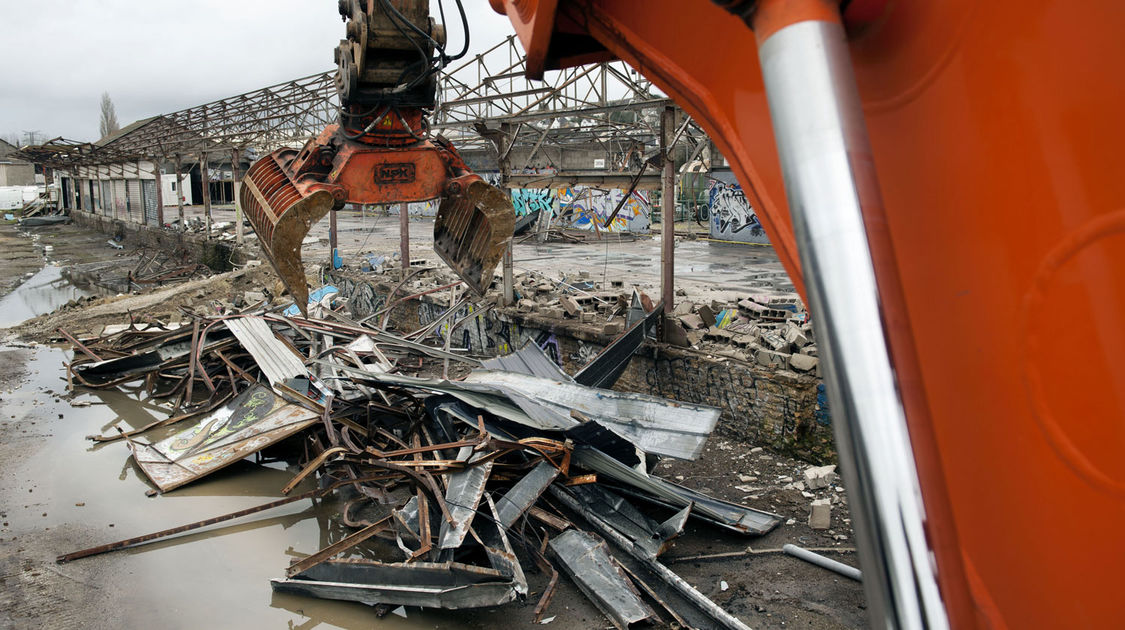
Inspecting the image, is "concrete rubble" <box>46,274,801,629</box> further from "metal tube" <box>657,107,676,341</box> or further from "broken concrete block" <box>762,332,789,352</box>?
"broken concrete block" <box>762,332,789,352</box>

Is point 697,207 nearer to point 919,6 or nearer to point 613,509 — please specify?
point 613,509

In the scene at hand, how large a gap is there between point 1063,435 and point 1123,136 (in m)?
0.36

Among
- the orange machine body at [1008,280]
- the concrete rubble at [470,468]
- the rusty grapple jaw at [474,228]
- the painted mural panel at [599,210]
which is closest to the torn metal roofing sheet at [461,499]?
the concrete rubble at [470,468]

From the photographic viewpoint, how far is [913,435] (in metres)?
0.94

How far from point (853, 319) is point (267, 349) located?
11430 millimetres

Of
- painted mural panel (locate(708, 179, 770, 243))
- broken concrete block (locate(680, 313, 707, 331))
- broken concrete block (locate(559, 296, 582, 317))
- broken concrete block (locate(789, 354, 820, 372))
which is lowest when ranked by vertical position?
broken concrete block (locate(789, 354, 820, 372))

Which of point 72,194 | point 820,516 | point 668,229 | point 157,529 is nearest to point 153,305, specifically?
point 157,529

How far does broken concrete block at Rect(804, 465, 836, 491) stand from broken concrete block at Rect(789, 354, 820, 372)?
1.18 metres

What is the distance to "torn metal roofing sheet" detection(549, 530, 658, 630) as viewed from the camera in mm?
5328

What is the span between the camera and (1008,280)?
947mm

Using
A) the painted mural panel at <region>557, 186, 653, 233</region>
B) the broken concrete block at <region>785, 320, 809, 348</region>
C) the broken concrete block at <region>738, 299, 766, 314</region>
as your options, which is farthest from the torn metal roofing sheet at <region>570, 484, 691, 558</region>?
the painted mural panel at <region>557, 186, 653, 233</region>

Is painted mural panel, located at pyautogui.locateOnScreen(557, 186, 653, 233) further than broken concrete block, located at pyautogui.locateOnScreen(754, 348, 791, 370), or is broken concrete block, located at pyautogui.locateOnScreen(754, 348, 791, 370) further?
painted mural panel, located at pyautogui.locateOnScreen(557, 186, 653, 233)

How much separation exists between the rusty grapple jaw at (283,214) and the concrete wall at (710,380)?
16.2 ft

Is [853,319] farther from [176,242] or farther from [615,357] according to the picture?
[176,242]
